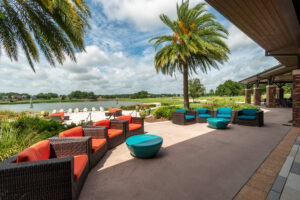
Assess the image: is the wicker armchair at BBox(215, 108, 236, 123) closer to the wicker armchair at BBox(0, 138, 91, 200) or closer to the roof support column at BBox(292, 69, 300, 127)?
the roof support column at BBox(292, 69, 300, 127)

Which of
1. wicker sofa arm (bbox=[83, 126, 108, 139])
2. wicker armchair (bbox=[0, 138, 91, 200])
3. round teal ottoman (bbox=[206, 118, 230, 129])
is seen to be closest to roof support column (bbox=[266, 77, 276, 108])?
round teal ottoman (bbox=[206, 118, 230, 129])

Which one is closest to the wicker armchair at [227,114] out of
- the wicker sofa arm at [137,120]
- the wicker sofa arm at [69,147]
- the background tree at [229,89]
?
the wicker sofa arm at [137,120]

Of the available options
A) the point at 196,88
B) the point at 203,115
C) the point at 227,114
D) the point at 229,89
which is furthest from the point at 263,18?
the point at 229,89

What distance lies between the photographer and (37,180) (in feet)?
6.09

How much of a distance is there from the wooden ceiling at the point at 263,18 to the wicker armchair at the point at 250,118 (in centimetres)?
359

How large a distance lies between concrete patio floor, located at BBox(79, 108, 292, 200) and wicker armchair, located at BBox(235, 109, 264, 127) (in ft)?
8.72

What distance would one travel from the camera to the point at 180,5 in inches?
388

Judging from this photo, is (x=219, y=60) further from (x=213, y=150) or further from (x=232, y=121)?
(x=213, y=150)

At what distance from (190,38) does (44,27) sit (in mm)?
8535

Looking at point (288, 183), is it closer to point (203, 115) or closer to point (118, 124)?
point (118, 124)

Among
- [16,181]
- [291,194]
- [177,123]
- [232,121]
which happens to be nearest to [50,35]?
[16,181]

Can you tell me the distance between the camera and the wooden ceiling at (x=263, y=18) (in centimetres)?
357

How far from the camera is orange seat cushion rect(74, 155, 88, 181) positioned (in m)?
2.24

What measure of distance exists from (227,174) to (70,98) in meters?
47.7
